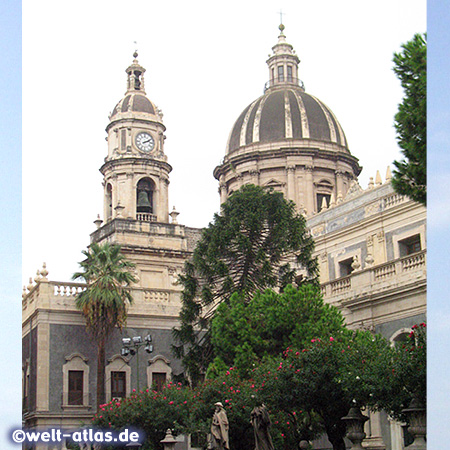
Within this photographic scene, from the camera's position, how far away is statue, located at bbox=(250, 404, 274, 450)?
21.7 m

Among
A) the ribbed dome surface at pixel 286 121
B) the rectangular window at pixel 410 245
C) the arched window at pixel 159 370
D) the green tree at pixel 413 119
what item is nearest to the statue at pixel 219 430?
the green tree at pixel 413 119

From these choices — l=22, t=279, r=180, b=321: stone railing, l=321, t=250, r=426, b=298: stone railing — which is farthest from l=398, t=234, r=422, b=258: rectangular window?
l=22, t=279, r=180, b=321: stone railing

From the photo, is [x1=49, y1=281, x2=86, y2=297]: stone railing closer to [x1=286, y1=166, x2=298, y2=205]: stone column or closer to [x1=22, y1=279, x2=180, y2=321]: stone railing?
[x1=22, y1=279, x2=180, y2=321]: stone railing

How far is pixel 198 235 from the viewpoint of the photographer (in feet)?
189

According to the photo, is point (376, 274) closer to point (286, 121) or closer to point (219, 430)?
point (219, 430)

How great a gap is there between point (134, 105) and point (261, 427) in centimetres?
3789

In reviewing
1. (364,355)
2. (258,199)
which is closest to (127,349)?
(258,199)

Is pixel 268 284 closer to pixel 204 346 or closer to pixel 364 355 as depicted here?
pixel 204 346

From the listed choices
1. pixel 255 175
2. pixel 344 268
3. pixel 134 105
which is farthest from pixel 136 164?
pixel 344 268

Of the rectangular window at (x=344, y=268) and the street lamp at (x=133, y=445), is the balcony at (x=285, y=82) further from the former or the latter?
the street lamp at (x=133, y=445)

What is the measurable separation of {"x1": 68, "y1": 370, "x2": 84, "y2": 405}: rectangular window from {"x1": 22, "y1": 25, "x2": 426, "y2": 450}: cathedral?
51 mm

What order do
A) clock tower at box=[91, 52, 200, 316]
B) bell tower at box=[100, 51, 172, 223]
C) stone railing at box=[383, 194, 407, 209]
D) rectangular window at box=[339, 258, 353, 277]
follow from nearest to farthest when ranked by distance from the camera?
stone railing at box=[383, 194, 407, 209] → rectangular window at box=[339, 258, 353, 277] → clock tower at box=[91, 52, 200, 316] → bell tower at box=[100, 51, 172, 223]

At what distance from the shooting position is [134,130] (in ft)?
185

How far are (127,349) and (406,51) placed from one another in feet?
71.7
